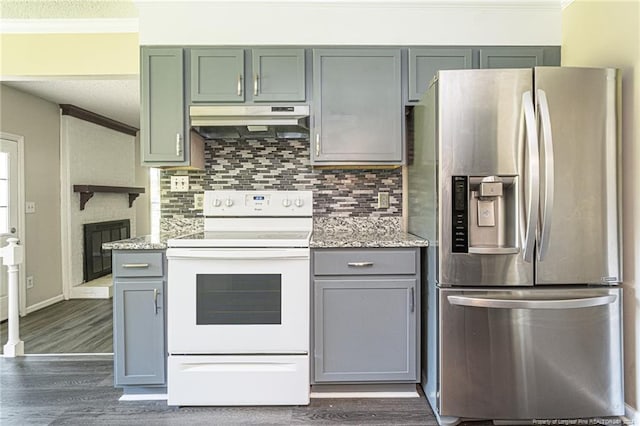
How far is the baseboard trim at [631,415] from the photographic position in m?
1.82

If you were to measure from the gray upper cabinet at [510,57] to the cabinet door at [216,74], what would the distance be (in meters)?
1.50

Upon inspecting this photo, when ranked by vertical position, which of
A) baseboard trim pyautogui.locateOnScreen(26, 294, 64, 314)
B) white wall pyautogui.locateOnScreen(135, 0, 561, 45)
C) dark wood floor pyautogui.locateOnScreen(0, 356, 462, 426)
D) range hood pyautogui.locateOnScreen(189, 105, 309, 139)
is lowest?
dark wood floor pyautogui.locateOnScreen(0, 356, 462, 426)

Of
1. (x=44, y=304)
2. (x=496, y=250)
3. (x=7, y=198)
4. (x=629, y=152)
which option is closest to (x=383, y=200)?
(x=496, y=250)

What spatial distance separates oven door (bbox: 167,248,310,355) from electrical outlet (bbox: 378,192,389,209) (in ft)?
2.81

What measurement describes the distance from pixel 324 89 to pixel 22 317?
3593 mm

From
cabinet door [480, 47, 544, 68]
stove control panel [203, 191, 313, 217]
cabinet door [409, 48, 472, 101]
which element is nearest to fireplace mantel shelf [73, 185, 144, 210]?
stove control panel [203, 191, 313, 217]

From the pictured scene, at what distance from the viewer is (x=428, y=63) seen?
2.35 meters

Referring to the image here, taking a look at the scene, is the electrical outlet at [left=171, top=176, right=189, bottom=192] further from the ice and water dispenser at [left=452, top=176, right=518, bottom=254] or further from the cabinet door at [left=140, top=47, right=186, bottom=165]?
the ice and water dispenser at [left=452, top=176, right=518, bottom=254]

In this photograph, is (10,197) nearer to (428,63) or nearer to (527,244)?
(428,63)

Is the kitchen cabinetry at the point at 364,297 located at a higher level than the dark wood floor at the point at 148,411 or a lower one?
higher

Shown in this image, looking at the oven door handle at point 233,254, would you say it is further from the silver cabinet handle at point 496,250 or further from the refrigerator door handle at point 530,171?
the refrigerator door handle at point 530,171

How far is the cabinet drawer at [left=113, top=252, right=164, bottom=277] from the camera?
2.07 meters

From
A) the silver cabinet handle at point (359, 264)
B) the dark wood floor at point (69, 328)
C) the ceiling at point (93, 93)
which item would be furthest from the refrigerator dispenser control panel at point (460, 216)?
the ceiling at point (93, 93)

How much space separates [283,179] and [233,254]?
85 cm
